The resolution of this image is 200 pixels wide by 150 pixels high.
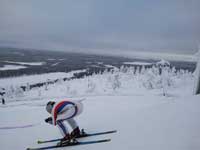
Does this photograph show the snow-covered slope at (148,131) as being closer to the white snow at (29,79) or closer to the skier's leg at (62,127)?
the skier's leg at (62,127)

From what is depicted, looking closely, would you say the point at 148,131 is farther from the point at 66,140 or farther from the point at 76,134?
the point at 66,140

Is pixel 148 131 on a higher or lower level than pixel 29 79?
higher

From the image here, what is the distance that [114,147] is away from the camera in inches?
99.7

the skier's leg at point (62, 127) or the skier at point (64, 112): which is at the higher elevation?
the skier at point (64, 112)

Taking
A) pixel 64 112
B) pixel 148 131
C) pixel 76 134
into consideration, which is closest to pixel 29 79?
pixel 76 134

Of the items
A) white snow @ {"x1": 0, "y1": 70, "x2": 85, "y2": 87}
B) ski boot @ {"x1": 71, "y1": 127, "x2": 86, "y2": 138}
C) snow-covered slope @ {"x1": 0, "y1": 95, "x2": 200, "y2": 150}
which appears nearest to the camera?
snow-covered slope @ {"x1": 0, "y1": 95, "x2": 200, "y2": 150}

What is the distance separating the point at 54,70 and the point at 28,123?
52040mm

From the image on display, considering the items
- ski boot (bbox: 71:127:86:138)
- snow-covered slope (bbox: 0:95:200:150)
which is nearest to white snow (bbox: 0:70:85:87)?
snow-covered slope (bbox: 0:95:200:150)

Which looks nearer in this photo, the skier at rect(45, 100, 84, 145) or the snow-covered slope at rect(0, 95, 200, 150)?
the snow-covered slope at rect(0, 95, 200, 150)

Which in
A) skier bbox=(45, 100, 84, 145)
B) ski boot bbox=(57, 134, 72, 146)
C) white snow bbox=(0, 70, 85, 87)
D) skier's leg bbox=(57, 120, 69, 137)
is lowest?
white snow bbox=(0, 70, 85, 87)

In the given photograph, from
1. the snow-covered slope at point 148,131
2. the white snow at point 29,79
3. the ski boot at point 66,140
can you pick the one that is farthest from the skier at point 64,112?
the white snow at point 29,79

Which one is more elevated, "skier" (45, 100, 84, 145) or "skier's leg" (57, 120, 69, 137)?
"skier" (45, 100, 84, 145)

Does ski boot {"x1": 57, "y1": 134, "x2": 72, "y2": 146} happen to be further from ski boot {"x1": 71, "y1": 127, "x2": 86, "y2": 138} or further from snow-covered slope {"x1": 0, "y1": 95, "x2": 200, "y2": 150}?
snow-covered slope {"x1": 0, "y1": 95, "x2": 200, "y2": 150}

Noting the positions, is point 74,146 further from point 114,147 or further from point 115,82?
point 115,82
